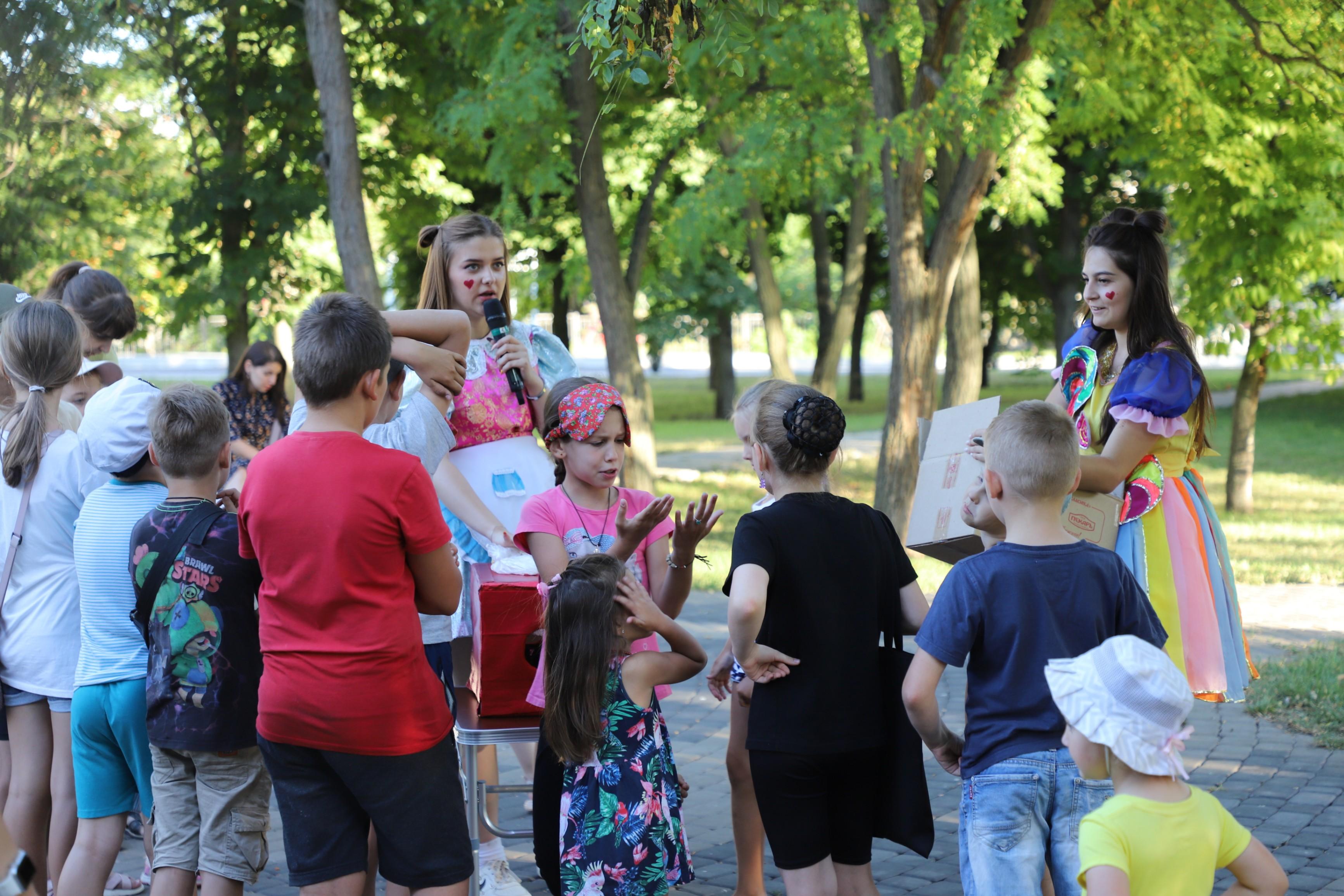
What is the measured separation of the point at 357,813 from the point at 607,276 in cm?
991

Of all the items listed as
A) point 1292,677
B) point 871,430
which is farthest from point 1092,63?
point 871,430

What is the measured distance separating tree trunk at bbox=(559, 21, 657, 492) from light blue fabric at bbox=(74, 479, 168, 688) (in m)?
8.38

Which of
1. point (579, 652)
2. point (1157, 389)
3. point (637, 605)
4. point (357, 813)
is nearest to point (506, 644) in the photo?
point (579, 652)

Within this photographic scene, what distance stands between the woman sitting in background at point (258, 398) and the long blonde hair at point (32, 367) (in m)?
3.95

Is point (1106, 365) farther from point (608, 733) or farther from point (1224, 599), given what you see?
point (608, 733)

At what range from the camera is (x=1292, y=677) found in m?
6.41

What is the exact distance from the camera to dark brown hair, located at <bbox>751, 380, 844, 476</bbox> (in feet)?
10.0

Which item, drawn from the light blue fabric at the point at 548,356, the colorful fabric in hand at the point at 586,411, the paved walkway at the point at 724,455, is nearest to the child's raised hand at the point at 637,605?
the colorful fabric in hand at the point at 586,411

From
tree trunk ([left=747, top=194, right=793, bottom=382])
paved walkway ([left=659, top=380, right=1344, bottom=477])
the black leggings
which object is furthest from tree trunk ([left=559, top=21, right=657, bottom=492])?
the black leggings

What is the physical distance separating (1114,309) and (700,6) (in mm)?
1676

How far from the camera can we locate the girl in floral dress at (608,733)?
311 cm

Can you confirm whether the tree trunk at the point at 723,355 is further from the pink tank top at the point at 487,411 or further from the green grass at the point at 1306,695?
the pink tank top at the point at 487,411

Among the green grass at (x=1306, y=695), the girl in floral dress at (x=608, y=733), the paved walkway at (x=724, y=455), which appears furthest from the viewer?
the paved walkway at (x=724, y=455)

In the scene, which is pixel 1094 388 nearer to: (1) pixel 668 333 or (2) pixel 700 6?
(2) pixel 700 6
